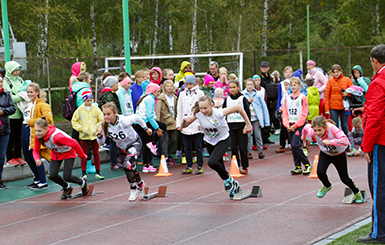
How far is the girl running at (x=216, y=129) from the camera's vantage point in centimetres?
831

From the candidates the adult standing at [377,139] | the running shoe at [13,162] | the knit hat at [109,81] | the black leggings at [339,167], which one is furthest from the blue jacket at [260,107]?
the adult standing at [377,139]

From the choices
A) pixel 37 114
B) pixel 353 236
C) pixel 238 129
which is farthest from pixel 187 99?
pixel 353 236

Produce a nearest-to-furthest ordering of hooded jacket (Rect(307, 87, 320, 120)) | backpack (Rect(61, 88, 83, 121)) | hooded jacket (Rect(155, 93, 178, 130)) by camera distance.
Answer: backpack (Rect(61, 88, 83, 121))
hooded jacket (Rect(155, 93, 178, 130))
hooded jacket (Rect(307, 87, 320, 120))

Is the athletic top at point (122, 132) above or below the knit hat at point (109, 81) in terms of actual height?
below

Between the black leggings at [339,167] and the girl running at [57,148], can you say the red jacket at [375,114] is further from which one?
the girl running at [57,148]

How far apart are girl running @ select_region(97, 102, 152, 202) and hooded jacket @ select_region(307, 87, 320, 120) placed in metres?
6.36

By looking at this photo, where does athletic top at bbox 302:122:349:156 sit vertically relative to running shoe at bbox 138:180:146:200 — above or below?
above

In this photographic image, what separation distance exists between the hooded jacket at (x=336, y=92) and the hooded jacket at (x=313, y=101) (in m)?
0.45

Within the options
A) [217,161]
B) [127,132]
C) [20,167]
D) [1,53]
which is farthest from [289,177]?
[1,53]

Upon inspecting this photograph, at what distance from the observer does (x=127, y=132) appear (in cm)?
891

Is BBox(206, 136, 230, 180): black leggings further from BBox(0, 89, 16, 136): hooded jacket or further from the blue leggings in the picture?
BBox(0, 89, 16, 136): hooded jacket

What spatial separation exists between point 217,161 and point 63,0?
24.0 meters

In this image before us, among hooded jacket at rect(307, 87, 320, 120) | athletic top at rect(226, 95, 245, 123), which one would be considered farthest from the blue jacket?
athletic top at rect(226, 95, 245, 123)

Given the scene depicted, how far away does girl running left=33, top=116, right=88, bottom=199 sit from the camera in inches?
336
